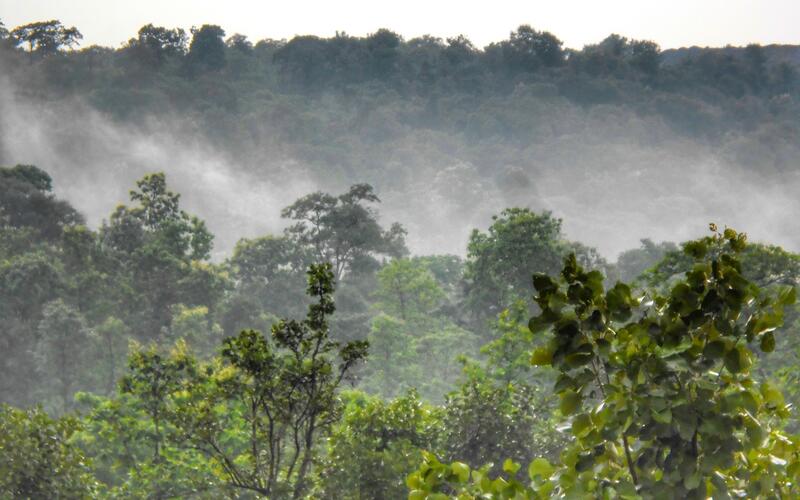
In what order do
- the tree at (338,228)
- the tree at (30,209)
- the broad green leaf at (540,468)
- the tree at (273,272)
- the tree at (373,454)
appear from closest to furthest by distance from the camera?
the broad green leaf at (540,468)
the tree at (373,454)
the tree at (273,272)
the tree at (338,228)
the tree at (30,209)

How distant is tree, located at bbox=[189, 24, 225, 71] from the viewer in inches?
7707

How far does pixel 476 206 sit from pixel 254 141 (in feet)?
153

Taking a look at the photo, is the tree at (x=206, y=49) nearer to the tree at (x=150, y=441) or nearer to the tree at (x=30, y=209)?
the tree at (x=30, y=209)

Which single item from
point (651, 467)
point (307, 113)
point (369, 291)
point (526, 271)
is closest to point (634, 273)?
point (369, 291)

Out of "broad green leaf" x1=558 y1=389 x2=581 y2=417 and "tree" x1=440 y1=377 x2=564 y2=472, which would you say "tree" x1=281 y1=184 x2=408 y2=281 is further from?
"broad green leaf" x1=558 y1=389 x2=581 y2=417

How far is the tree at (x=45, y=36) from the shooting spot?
554ft

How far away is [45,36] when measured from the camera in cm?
17788

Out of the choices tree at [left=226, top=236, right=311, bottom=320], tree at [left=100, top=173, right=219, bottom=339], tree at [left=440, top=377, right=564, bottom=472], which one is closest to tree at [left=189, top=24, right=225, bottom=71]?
tree at [left=226, top=236, right=311, bottom=320]

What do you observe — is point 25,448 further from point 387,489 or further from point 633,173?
point 633,173

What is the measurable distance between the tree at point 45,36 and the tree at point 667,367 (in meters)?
174

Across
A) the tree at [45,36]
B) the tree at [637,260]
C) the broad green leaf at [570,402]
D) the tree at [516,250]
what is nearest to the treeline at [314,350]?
the broad green leaf at [570,402]

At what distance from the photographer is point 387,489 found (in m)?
16.7

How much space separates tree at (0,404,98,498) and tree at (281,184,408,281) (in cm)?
5368

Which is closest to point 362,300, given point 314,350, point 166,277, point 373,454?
point 166,277
